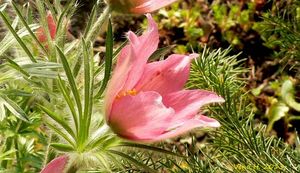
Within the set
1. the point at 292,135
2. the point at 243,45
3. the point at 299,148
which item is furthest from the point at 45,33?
the point at 243,45

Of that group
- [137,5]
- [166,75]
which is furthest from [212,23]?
[166,75]

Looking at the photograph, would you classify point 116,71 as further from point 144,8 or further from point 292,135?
point 292,135

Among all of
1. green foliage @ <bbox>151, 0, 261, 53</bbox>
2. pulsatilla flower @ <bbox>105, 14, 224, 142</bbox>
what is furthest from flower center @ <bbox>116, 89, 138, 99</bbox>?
green foliage @ <bbox>151, 0, 261, 53</bbox>

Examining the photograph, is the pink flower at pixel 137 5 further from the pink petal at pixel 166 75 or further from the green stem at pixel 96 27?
the pink petal at pixel 166 75

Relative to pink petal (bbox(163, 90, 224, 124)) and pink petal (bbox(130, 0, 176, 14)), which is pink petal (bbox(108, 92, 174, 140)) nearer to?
pink petal (bbox(163, 90, 224, 124))

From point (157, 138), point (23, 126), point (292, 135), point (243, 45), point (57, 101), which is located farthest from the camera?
point (243, 45)
